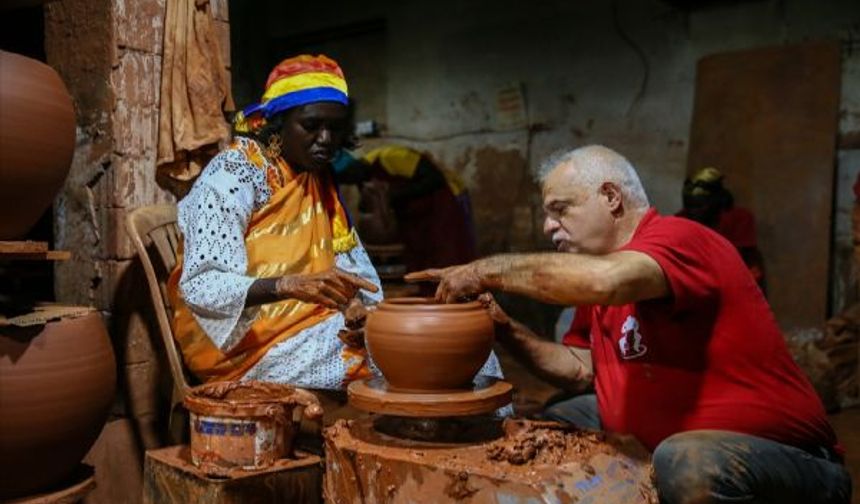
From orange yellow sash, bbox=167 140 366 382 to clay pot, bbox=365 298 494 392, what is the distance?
23.8 inches

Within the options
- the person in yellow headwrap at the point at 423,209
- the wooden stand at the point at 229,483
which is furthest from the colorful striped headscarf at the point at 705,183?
the wooden stand at the point at 229,483

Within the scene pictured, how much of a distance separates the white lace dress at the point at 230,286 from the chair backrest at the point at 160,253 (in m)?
0.24

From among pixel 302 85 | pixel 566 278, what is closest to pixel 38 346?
pixel 302 85

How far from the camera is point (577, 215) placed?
2701 millimetres

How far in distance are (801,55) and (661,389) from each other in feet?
17.9

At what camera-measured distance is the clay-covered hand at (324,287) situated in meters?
2.78

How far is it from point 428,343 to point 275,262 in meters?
0.97

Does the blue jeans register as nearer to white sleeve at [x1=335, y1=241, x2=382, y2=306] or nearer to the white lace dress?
the white lace dress

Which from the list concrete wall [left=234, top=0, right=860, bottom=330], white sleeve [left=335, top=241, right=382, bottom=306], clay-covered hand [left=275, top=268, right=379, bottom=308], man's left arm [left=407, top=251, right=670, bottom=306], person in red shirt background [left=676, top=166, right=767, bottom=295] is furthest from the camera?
concrete wall [left=234, top=0, right=860, bottom=330]

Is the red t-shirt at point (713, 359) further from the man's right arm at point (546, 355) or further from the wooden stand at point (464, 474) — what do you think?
the man's right arm at point (546, 355)

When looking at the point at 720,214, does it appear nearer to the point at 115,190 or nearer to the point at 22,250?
the point at 115,190

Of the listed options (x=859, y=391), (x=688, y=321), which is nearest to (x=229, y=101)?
(x=688, y=321)

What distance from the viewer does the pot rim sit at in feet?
8.07

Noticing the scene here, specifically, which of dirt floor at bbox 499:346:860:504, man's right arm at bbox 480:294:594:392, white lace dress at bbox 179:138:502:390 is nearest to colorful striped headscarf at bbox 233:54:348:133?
white lace dress at bbox 179:138:502:390
